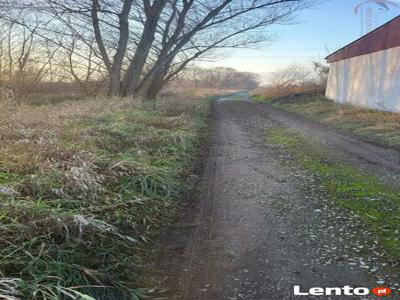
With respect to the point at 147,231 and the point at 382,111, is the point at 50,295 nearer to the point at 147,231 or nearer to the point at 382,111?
the point at 147,231

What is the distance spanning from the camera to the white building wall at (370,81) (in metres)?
14.3

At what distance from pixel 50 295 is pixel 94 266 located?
0.55 meters

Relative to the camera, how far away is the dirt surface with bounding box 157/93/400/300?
278 centimetres

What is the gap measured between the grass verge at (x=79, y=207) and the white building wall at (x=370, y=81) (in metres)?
10.4

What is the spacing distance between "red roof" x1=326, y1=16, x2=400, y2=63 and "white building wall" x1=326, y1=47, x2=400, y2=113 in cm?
21

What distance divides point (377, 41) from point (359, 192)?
13163mm

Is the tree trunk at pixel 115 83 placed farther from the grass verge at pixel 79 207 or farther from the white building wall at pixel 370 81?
the white building wall at pixel 370 81

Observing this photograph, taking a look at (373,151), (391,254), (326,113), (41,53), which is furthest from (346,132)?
(41,53)

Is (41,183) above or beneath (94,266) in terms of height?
above

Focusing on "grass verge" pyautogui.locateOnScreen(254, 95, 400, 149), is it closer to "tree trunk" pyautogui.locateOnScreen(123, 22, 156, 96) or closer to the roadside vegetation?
the roadside vegetation

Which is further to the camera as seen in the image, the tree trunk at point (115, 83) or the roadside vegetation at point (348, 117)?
the tree trunk at point (115, 83)

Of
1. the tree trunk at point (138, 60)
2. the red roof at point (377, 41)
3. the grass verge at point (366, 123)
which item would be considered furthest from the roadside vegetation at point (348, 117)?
the tree trunk at point (138, 60)

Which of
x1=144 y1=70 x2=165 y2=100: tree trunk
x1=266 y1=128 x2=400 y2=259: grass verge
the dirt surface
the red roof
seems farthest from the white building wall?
the dirt surface

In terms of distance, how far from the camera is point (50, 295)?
2.37 m
